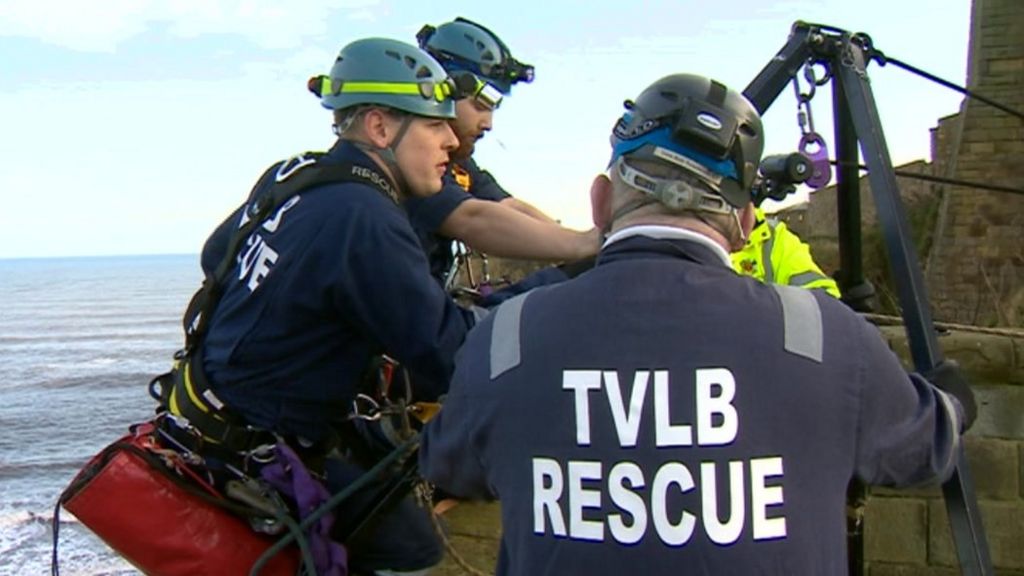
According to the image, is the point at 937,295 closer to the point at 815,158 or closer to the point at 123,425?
the point at 123,425

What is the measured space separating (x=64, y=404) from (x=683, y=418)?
2170cm

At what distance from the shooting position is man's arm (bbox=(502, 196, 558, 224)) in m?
3.99

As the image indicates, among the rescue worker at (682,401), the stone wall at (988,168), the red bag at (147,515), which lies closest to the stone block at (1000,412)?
the rescue worker at (682,401)

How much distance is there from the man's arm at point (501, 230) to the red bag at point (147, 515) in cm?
117

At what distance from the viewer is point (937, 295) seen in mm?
18562

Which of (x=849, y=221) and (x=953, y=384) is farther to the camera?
(x=849, y=221)

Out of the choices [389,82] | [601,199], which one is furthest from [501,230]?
[601,199]

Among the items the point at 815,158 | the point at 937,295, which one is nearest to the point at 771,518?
the point at 815,158

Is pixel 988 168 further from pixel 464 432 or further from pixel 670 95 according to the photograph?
pixel 464 432

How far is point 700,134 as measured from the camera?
2.11 meters

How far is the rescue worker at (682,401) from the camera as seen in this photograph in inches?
74.7

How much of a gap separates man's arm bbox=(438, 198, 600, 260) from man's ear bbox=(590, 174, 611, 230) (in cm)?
143

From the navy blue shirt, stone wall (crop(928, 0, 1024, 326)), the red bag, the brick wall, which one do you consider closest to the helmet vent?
the navy blue shirt

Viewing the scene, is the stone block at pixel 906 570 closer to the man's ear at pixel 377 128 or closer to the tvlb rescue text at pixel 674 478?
the man's ear at pixel 377 128
